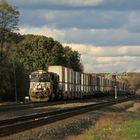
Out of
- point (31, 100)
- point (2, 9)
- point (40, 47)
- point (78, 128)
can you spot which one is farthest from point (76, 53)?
point (78, 128)

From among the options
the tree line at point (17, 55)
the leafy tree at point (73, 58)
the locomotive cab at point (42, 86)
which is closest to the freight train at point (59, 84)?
the locomotive cab at point (42, 86)

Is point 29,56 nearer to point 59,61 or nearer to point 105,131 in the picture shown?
point 59,61

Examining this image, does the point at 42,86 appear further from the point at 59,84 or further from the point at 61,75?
the point at 61,75

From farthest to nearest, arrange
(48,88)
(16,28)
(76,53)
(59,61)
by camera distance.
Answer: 1. (76,53)
2. (59,61)
3. (16,28)
4. (48,88)

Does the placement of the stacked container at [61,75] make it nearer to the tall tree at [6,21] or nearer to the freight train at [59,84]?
the freight train at [59,84]

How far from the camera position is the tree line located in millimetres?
80062

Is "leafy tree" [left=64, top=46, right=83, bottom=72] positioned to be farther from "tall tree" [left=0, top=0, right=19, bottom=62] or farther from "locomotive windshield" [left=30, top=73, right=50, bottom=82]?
"locomotive windshield" [left=30, top=73, right=50, bottom=82]

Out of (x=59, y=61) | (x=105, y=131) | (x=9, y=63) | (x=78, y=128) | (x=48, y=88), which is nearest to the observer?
(x=105, y=131)

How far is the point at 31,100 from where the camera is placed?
6519 centimetres

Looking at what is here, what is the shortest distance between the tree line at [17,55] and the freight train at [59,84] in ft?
27.2

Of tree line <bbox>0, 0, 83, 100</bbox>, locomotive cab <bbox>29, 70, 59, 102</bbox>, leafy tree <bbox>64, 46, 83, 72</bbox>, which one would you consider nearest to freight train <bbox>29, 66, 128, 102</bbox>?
locomotive cab <bbox>29, 70, 59, 102</bbox>

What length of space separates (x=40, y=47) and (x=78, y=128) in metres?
98.9

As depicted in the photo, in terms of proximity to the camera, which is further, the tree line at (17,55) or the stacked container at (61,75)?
the tree line at (17,55)

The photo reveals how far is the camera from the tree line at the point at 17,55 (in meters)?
80.1
